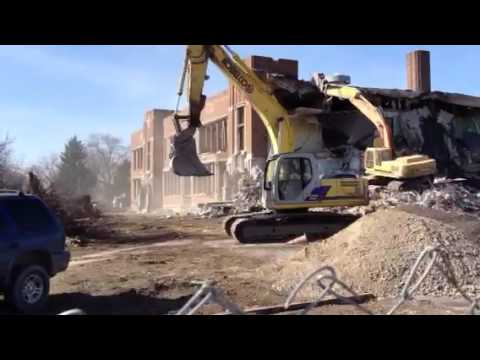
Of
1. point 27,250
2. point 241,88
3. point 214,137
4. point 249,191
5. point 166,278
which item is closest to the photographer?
point 27,250

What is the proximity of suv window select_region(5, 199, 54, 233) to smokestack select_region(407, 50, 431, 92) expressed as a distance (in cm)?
3229

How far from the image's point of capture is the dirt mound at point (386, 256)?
27.3ft

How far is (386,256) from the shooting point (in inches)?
352

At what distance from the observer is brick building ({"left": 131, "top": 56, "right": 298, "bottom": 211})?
3080 cm

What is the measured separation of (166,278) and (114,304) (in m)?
2.08

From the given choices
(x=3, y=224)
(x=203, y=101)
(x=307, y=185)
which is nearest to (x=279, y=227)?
(x=307, y=185)

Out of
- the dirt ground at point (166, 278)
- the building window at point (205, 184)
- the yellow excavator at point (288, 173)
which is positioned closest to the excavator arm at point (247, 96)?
the yellow excavator at point (288, 173)

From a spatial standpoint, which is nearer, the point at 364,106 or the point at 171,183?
the point at 364,106

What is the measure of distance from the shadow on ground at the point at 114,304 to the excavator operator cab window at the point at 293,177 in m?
7.84

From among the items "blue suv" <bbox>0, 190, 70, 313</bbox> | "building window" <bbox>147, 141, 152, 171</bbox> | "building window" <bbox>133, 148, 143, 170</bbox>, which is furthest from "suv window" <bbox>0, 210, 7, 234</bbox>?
"building window" <bbox>133, 148, 143, 170</bbox>

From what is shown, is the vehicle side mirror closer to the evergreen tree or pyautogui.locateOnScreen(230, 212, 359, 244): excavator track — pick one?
pyautogui.locateOnScreen(230, 212, 359, 244): excavator track

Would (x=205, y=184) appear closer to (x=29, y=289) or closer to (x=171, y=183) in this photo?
(x=171, y=183)
